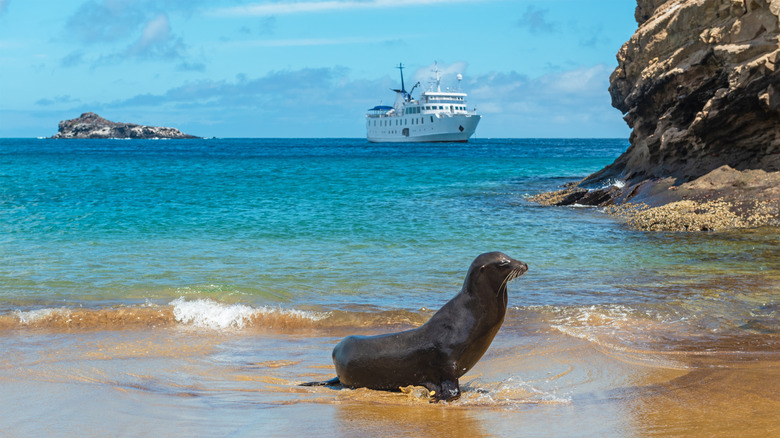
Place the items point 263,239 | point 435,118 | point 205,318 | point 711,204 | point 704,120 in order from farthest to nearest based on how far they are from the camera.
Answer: point 435,118
point 704,120
point 711,204
point 263,239
point 205,318

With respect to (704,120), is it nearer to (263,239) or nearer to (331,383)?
(263,239)

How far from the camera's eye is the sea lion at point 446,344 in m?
5.49

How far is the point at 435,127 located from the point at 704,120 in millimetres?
85107

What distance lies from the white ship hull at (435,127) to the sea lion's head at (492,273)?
3796 inches

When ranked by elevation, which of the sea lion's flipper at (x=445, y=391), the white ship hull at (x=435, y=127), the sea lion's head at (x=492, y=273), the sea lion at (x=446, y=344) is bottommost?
the sea lion's flipper at (x=445, y=391)

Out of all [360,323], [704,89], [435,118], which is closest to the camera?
[360,323]

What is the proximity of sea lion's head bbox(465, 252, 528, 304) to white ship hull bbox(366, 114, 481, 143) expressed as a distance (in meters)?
96.4

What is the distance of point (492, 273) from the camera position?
546cm

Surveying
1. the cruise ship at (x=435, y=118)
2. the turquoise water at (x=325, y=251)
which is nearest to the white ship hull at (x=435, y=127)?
the cruise ship at (x=435, y=118)

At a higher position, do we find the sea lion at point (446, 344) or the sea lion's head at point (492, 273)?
the sea lion's head at point (492, 273)

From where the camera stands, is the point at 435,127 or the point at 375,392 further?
the point at 435,127

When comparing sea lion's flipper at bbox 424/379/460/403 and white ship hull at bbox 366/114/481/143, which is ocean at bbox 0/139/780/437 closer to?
sea lion's flipper at bbox 424/379/460/403

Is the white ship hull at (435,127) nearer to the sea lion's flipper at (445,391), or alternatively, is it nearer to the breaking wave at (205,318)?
the breaking wave at (205,318)

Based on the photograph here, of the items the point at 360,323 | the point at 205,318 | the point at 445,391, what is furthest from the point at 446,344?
the point at 205,318
